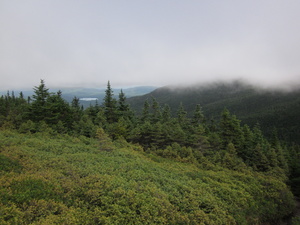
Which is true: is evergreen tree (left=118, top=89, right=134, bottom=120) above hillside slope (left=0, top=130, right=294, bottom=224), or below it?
above

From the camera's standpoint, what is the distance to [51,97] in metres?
25.2

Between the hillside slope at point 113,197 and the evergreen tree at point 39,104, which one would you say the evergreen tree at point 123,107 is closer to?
the evergreen tree at point 39,104

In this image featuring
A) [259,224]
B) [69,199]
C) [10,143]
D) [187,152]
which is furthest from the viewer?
[187,152]

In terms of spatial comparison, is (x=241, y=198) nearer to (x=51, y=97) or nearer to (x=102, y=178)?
(x=102, y=178)

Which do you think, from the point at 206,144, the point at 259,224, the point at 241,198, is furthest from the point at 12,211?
the point at 206,144

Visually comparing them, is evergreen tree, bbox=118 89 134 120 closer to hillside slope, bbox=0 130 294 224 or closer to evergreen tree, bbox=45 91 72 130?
evergreen tree, bbox=45 91 72 130

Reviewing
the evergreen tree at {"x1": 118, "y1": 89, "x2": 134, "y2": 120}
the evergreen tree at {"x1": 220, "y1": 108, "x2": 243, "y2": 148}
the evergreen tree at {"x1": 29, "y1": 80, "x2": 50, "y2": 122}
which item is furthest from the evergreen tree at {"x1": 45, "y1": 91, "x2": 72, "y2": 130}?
the evergreen tree at {"x1": 220, "y1": 108, "x2": 243, "y2": 148}

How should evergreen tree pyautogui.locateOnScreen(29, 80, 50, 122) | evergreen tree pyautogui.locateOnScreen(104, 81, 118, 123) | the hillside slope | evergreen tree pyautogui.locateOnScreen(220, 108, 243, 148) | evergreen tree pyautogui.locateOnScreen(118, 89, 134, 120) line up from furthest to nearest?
evergreen tree pyautogui.locateOnScreen(118, 89, 134, 120) → evergreen tree pyautogui.locateOnScreen(104, 81, 118, 123) → evergreen tree pyautogui.locateOnScreen(220, 108, 243, 148) → evergreen tree pyautogui.locateOnScreen(29, 80, 50, 122) → the hillside slope

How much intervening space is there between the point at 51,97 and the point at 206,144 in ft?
81.3

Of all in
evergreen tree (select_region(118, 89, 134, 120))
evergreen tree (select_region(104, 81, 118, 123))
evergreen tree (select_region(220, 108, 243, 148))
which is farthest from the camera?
evergreen tree (select_region(118, 89, 134, 120))

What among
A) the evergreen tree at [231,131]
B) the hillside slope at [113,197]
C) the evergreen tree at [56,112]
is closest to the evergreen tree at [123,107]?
the evergreen tree at [56,112]

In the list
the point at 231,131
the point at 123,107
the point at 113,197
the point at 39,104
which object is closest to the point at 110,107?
the point at 123,107

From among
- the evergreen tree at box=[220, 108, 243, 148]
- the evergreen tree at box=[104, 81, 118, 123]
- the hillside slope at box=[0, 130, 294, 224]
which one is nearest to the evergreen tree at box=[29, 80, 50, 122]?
the evergreen tree at box=[104, 81, 118, 123]

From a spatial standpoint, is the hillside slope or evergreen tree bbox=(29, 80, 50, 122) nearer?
the hillside slope
